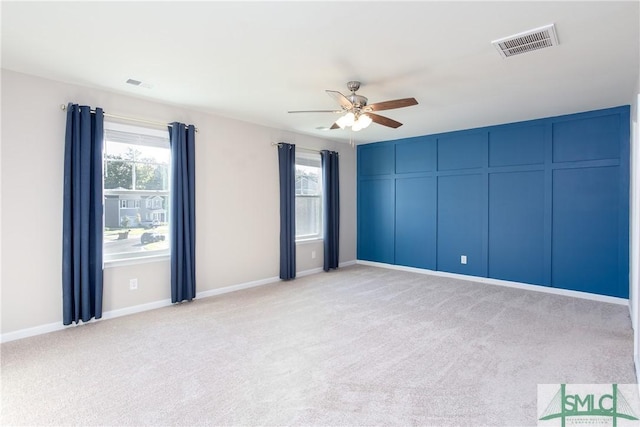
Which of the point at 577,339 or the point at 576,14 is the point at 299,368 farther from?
the point at 576,14

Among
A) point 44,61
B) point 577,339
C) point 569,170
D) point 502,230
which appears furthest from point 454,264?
point 44,61

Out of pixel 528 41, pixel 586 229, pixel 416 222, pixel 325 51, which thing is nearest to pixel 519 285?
pixel 586 229

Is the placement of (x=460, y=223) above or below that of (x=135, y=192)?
below

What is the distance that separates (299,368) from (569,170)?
179 inches

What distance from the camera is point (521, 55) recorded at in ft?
9.46

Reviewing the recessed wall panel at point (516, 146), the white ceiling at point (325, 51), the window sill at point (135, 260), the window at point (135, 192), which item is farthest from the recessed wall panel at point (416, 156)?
the window sill at point (135, 260)

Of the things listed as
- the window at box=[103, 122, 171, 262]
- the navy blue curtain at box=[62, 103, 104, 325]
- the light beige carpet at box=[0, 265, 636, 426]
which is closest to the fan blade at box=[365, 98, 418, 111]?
the light beige carpet at box=[0, 265, 636, 426]

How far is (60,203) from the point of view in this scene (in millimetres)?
3545

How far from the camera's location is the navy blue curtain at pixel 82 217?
350 cm

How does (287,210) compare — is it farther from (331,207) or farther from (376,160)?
(376,160)

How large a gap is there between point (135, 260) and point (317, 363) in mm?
2625

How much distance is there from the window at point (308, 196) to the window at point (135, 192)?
234 cm

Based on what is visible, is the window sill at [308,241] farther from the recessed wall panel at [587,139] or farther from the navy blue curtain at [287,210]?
the recessed wall panel at [587,139]

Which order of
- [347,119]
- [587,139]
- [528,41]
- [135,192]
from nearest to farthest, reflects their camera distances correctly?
[528,41] < [347,119] < [135,192] < [587,139]
